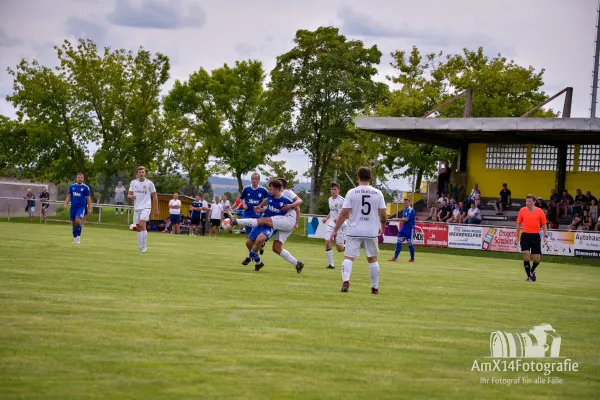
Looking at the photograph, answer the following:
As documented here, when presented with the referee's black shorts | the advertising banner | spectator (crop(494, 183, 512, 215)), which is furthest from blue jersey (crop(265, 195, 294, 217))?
spectator (crop(494, 183, 512, 215))

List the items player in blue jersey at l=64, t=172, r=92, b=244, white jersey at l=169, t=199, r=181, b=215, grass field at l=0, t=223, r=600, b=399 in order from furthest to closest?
white jersey at l=169, t=199, r=181, b=215, player in blue jersey at l=64, t=172, r=92, b=244, grass field at l=0, t=223, r=600, b=399

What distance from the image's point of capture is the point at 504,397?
7.54 meters

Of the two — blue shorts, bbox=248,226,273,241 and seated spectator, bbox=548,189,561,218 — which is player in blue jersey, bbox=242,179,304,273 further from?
seated spectator, bbox=548,189,561,218

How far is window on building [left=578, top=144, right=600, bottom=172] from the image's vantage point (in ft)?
156

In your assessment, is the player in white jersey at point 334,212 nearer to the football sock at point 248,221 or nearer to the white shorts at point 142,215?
the football sock at point 248,221

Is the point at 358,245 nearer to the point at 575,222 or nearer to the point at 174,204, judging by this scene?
the point at 575,222

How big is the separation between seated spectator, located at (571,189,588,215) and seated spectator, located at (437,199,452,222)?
6222 mm

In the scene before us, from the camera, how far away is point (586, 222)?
138 ft

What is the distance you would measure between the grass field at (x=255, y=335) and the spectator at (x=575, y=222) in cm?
2387

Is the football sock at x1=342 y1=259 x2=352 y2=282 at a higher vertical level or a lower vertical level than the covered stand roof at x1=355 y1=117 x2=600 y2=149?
lower

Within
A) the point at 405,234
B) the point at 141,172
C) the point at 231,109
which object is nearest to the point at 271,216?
the point at 141,172

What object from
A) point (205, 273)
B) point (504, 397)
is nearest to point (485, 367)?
point (504, 397)

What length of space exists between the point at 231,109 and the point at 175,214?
28160mm

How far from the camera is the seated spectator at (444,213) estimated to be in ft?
151
